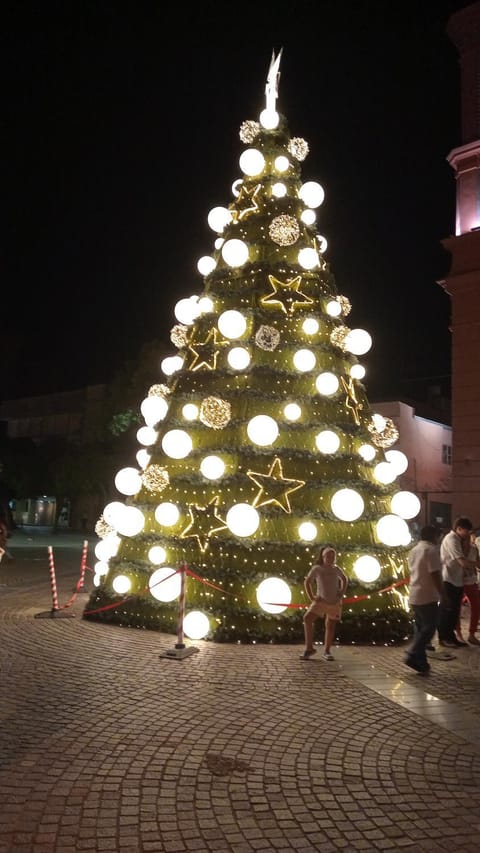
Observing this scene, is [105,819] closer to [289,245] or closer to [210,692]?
[210,692]

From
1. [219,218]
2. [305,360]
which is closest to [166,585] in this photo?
[305,360]

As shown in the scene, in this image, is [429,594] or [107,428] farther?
[107,428]

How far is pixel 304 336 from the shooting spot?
1033 centimetres

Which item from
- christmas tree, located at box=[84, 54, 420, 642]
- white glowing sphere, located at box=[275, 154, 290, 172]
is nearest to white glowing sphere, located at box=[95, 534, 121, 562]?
christmas tree, located at box=[84, 54, 420, 642]

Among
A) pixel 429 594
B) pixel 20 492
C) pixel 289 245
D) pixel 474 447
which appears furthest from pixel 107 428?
pixel 429 594

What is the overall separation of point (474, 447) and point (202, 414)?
14977mm

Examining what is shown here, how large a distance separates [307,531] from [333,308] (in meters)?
3.95

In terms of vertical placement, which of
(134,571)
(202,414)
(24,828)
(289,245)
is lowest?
(24,828)

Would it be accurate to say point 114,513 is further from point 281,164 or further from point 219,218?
point 281,164

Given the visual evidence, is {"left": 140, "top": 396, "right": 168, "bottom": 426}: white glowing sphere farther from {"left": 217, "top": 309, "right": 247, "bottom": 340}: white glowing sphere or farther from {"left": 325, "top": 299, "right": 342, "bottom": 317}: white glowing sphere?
{"left": 325, "top": 299, "right": 342, "bottom": 317}: white glowing sphere

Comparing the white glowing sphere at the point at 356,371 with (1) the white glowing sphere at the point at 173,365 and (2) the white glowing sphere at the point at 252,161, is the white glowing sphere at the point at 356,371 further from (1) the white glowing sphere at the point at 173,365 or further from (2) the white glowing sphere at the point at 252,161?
(2) the white glowing sphere at the point at 252,161

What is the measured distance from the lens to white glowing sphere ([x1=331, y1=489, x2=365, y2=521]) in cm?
909

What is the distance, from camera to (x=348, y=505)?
29.9 feet

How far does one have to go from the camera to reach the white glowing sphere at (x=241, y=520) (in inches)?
348
